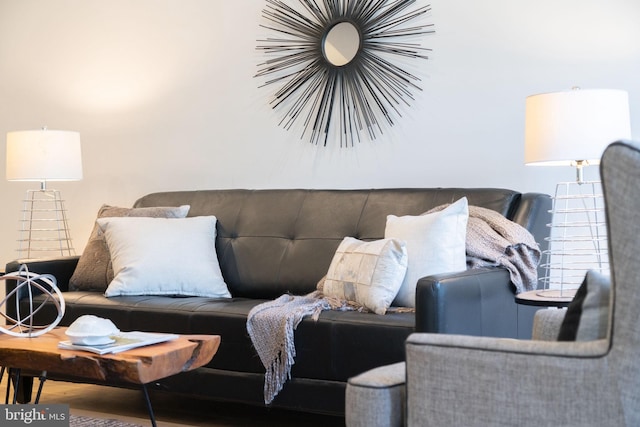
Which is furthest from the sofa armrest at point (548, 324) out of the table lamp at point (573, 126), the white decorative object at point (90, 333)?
the white decorative object at point (90, 333)

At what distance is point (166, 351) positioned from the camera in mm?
2455

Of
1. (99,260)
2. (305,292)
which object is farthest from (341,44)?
(99,260)

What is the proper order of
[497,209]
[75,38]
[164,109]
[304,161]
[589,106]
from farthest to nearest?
[75,38], [164,109], [304,161], [497,209], [589,106]

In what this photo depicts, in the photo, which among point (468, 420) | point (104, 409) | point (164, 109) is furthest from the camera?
point (164, 109)

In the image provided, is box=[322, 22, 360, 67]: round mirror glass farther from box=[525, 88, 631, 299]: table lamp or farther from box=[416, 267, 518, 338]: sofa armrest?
box=[416, 267, 518, 338]: sofa armrest

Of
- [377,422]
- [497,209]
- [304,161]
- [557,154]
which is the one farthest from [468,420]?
[304,161]

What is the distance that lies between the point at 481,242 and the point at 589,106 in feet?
2.09

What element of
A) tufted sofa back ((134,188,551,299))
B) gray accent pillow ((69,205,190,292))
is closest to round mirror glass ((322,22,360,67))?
tufted sofa back ((134,188,551,299))

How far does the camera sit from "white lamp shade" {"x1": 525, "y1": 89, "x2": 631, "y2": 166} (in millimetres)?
2807

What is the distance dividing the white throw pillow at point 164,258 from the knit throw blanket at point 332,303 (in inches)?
22.3

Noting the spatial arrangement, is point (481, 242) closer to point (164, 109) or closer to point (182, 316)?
point (182, 316)

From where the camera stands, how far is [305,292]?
143 inches

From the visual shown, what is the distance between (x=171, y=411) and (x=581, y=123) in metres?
2.02

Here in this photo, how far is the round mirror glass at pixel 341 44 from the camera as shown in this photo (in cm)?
405
